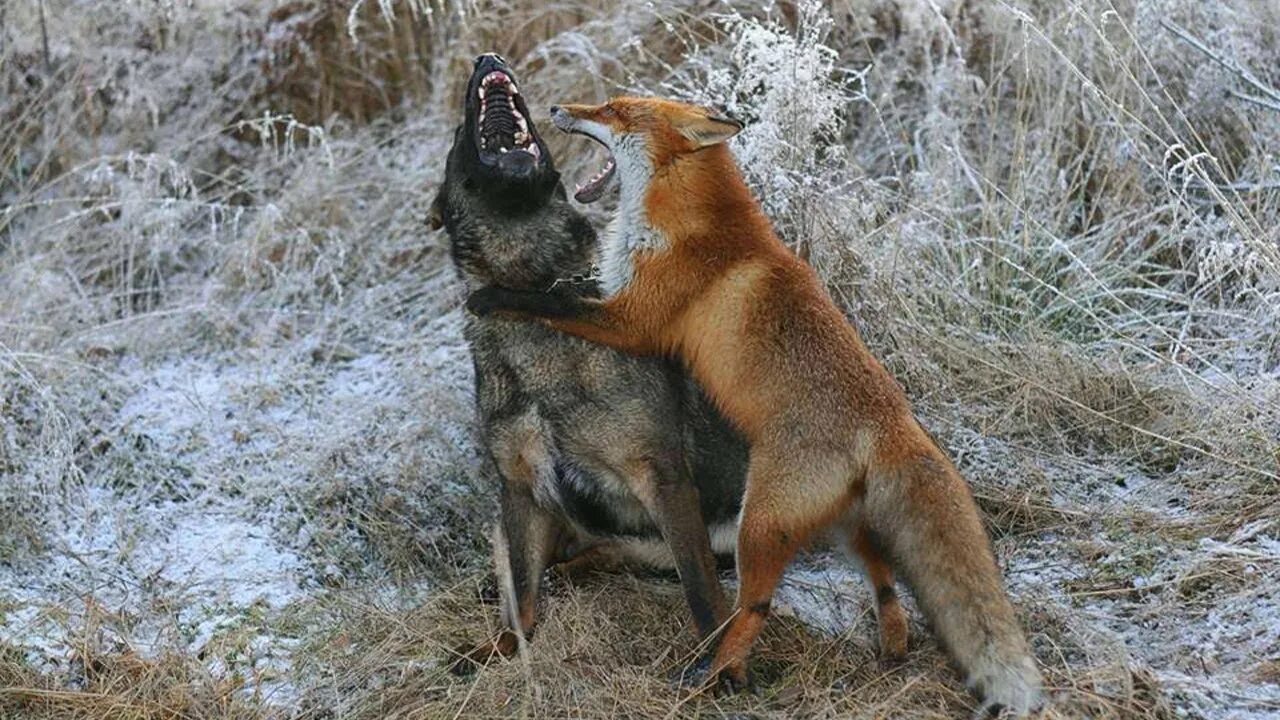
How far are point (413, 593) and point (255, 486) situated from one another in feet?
2.99

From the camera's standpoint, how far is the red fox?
3.61 metres

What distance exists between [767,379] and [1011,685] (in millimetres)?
1022

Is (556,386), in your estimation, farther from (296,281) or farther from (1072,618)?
(296,281)

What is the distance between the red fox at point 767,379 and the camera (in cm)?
361

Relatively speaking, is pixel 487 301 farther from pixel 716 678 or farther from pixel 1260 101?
pixel 1260 101

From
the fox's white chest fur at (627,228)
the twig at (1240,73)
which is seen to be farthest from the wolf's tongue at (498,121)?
the twig at (1240,73)

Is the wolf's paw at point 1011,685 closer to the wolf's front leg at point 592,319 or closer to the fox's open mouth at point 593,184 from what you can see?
the wolf's front leg at point 592,319

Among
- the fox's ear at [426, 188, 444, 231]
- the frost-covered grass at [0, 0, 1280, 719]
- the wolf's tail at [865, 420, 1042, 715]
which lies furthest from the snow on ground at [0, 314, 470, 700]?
the wolf's tail at [865, 420, 1042, 715]

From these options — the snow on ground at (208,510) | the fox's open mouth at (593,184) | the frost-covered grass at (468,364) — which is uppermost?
the fox's open mouth at (593,184)

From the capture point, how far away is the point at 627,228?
4.33 metres

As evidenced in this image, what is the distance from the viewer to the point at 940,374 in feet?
17.3

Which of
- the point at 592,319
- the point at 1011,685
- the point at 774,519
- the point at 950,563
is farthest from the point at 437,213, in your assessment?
the point at 1011,685

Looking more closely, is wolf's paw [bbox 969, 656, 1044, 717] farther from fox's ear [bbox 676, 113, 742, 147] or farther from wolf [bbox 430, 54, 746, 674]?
fox's ear [bbox 676, 113, 742, 147]

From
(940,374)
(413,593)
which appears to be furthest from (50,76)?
(940,374)
